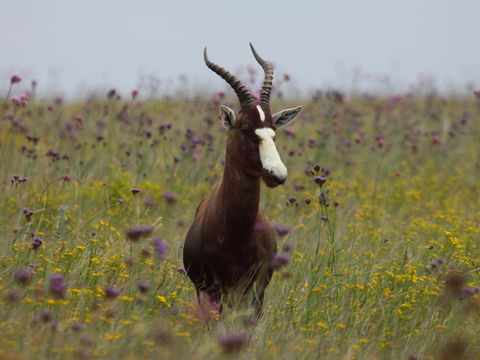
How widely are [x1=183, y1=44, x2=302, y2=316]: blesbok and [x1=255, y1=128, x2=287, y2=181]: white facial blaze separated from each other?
0.06m

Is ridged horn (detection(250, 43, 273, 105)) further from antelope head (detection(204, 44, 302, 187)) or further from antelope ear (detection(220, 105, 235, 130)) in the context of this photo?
antelope ear (detection(220, 105, 235, 130))

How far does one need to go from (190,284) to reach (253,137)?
1.53m

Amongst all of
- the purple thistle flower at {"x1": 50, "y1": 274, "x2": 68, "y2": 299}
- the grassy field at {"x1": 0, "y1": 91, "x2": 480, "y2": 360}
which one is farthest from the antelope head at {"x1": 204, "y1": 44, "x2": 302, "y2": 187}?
the purple thistle flower at {"x1": 50, "y1": 274, "x2": 68, "y2": 299}

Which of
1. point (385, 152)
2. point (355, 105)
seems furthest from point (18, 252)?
point (355, 105)

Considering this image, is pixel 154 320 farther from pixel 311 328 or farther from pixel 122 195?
pixel 122 195

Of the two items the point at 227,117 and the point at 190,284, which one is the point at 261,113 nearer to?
the point at 227,117

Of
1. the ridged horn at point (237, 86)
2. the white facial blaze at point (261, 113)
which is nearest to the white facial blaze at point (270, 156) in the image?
the white facial blaze at point (261, 113)

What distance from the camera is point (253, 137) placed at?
4.94 meters

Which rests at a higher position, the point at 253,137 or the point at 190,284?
the point at 253,137

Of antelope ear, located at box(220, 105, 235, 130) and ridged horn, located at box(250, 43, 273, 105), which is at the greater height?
ridged horn, located at box(250, 43, 273, 105)

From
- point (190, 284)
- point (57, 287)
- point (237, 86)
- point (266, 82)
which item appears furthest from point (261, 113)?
point (57, 287)

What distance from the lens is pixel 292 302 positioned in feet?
16.6

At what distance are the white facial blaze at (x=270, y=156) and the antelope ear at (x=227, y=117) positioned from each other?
0.37 meters

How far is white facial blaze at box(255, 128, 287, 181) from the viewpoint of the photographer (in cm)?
456
